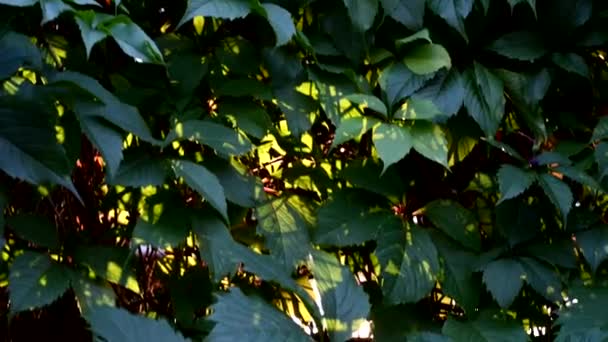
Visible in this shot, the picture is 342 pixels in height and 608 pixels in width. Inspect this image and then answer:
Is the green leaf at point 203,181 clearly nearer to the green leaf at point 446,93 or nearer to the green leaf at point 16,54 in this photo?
the green leaf at point 16,54

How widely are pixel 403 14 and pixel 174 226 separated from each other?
1.95 feet

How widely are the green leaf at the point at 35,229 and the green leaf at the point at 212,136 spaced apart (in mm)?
276

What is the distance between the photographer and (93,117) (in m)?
1.30

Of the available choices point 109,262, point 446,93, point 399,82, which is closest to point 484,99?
point 446,93

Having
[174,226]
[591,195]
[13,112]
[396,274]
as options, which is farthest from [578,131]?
[13,112]

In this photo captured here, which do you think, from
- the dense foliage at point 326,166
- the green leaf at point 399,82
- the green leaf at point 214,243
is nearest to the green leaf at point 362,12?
the dense foliage at point 326,166

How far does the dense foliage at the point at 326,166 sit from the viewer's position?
139cm

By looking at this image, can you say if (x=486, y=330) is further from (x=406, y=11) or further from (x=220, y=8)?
(x=220, y=8)

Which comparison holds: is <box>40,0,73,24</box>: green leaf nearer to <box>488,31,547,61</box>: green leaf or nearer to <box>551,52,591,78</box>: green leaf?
<box>488,31,547,61</box>: green leaf

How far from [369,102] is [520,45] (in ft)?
1.26

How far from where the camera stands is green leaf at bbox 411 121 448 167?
1459 millimetres

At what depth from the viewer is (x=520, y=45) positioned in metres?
1.65

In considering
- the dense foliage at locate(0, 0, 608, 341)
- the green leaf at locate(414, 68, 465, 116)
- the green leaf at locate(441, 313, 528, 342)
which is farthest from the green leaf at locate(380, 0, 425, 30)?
the green leaf at locate(441, 313, 528, 342)

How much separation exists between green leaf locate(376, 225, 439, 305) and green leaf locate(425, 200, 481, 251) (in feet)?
0.24
